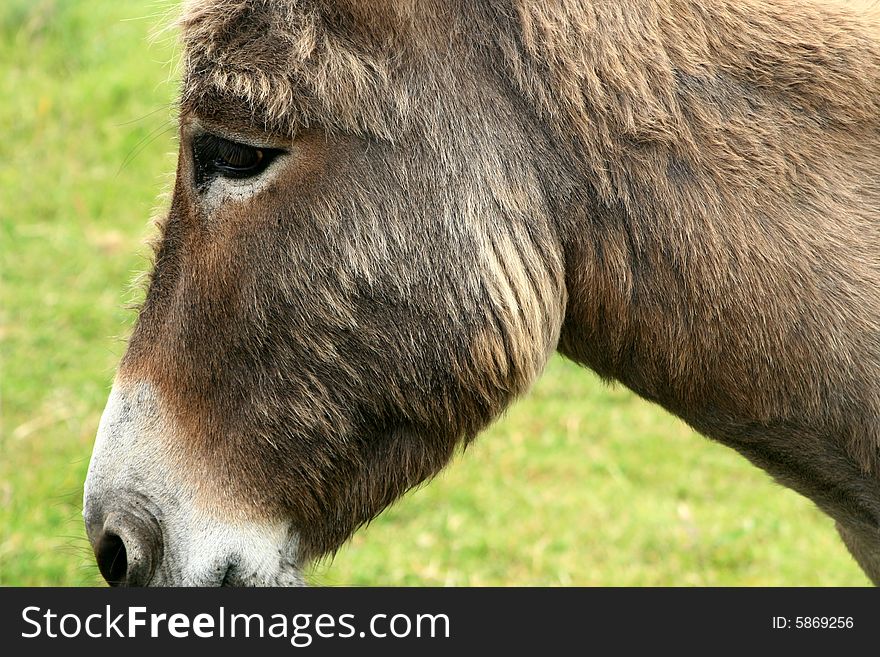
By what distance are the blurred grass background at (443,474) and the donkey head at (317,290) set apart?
1.32 metres

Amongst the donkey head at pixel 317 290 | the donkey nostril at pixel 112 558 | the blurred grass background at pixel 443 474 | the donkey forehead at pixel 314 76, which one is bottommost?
the blurred grass background at pixel 443 474

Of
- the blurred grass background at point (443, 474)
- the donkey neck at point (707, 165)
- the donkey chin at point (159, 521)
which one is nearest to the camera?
the donkey neck at point (707, 165)

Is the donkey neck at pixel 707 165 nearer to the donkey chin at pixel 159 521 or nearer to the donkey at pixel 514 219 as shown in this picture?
the donkey at pixel 514 219

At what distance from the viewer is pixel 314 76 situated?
2.10 metres

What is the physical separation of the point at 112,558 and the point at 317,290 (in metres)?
0.80

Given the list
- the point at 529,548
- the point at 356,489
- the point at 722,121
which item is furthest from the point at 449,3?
the point at 529,548

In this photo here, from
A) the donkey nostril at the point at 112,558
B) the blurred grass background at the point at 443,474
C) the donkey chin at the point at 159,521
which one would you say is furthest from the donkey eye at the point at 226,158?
the blurred grass background at the point at 443,474

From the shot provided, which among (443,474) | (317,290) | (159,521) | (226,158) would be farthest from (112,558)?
(443,474)

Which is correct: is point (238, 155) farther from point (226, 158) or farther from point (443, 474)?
point (443, 474)

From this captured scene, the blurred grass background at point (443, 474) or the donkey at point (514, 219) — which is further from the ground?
the donkey at point (514, 219)

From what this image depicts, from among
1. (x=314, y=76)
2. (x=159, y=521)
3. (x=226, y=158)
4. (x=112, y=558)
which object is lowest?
(x=112, y=558)

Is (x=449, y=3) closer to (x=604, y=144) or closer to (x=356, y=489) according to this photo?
(x=604, y=144)

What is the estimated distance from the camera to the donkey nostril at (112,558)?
2.36 meters

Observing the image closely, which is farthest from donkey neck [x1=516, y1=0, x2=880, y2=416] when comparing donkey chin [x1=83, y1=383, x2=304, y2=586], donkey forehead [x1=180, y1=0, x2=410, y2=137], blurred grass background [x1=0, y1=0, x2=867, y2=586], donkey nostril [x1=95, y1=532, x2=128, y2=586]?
blurred grass background [x1=0, y1=0, x2=867, y2=586]
